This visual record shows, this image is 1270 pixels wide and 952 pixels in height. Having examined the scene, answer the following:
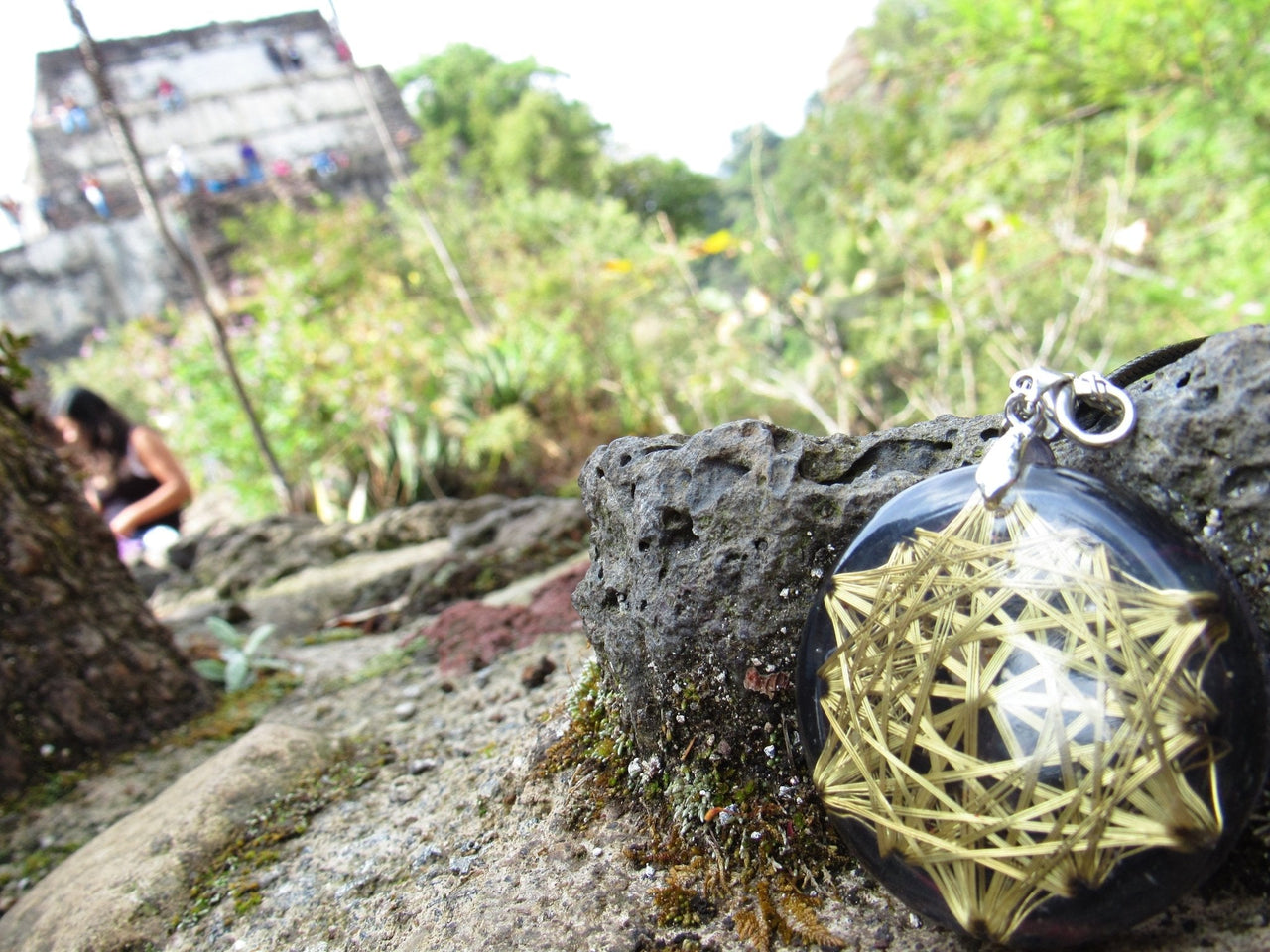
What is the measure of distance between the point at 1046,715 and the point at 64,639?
2907 mm

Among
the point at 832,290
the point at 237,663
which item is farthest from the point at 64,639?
the point at 832,290

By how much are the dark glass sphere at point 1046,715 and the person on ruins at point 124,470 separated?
19.5 ft

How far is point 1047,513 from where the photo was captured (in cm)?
102

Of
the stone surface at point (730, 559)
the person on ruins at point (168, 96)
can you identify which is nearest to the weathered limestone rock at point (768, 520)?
the stone surface at point (730, 559)

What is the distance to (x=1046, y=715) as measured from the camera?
3.15 ft

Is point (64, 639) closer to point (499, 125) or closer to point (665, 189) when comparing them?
point (499, 125)

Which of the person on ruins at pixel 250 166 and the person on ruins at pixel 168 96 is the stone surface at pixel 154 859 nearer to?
the person on ruins at pixel 250 166

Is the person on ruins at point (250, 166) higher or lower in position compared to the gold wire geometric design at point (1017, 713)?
higher

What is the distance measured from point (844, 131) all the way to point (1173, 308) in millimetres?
8825

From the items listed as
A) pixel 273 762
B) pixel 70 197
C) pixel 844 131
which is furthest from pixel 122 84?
pixel 273 762

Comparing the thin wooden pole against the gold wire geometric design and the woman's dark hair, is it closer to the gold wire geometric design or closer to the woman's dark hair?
the woman's dark hair

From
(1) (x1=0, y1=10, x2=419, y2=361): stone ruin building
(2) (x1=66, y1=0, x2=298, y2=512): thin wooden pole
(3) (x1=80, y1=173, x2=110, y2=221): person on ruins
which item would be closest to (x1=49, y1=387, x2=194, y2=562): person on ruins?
(2) (x1=66, y1=0, x2=298, y2=512): thin wooden pole

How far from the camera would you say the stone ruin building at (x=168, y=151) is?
23203mm

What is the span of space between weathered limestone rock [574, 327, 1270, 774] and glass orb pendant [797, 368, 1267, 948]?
0.13m
